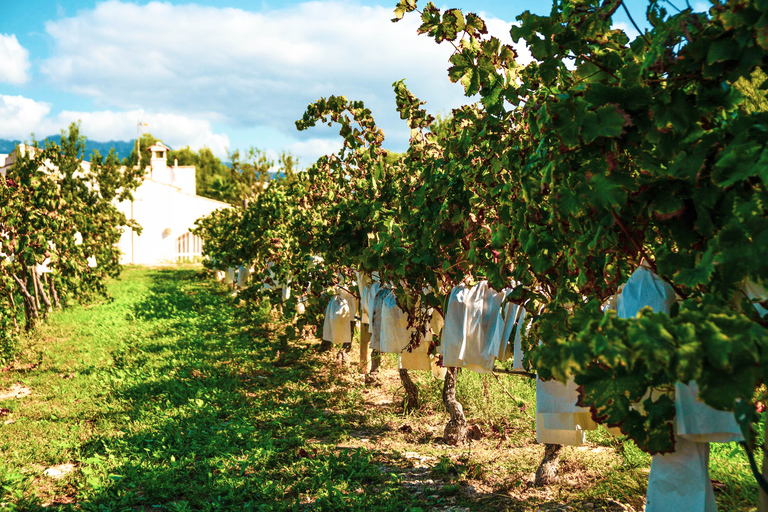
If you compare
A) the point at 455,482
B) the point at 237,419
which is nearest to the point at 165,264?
the point at 237,419

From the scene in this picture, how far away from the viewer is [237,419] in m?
5.80

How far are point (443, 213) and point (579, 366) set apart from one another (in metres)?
2.44

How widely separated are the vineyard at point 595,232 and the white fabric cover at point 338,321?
0.80 m

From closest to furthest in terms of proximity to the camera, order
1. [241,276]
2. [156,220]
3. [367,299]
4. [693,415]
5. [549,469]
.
Result: [693,415], [549,469], [367,299], [241,276], [156,220]

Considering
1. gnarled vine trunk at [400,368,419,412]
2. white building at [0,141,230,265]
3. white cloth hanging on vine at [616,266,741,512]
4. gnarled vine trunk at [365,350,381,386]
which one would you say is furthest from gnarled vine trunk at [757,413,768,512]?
white building at [0,141,230,265]

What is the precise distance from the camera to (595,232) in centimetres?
219

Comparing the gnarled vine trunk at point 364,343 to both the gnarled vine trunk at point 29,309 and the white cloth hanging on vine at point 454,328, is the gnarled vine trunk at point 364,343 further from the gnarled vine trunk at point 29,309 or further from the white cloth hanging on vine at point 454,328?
the gnarled vine trunk at point 29,309

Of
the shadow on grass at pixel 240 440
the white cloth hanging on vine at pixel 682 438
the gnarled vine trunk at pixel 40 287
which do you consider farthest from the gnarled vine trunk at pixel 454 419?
the gnarled vine trunk at pixel 40 287

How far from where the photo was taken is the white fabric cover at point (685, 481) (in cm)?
203

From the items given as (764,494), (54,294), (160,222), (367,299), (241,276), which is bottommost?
(764,494)

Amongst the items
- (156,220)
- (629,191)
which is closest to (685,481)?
(629,191)

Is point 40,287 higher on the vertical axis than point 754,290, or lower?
lower

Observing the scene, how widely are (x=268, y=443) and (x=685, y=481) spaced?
3739 millimetres

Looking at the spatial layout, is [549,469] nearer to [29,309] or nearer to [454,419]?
[454,419]
